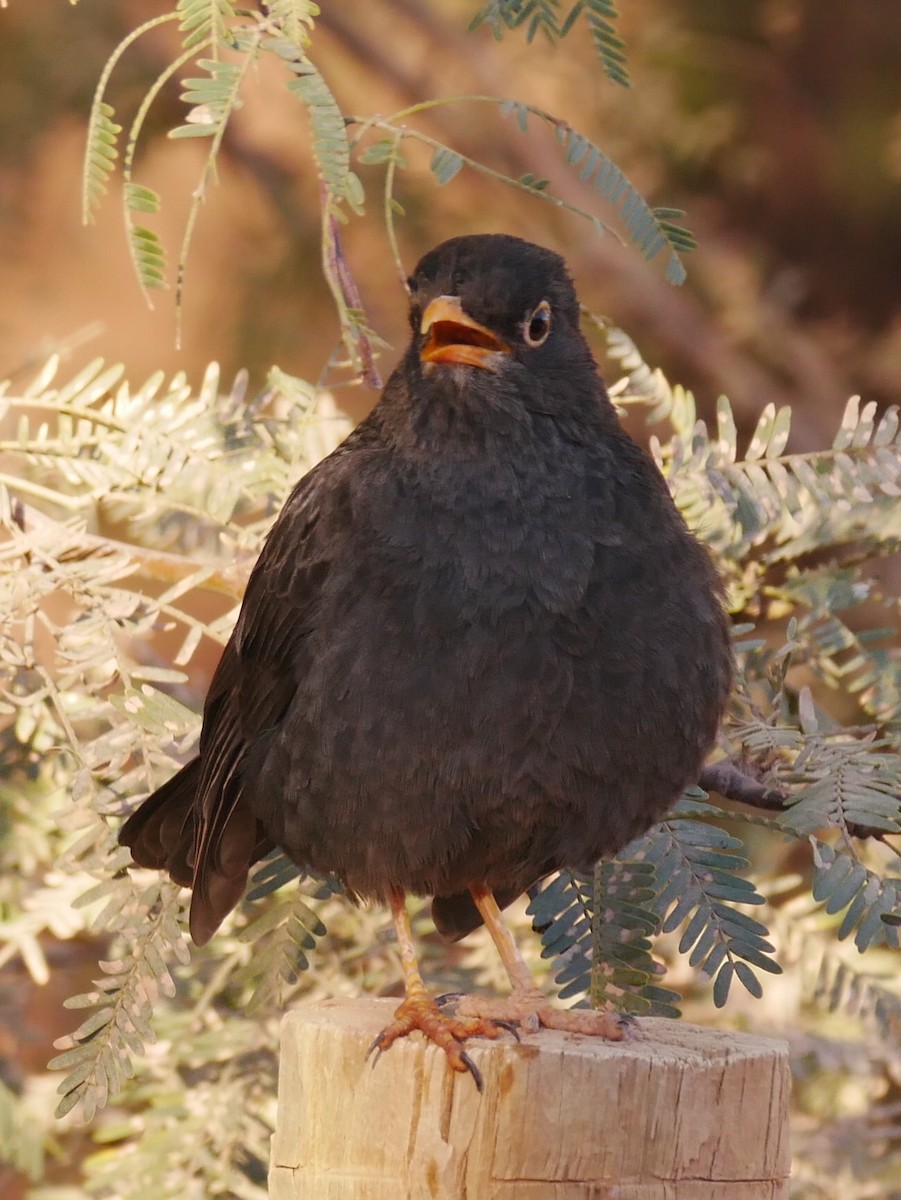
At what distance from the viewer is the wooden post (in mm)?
2113

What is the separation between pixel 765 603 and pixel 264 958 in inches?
62.8

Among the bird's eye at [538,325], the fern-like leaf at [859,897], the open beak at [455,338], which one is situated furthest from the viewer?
the bird's eye at [538,325]

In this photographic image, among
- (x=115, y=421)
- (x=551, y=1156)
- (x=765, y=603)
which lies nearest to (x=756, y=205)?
(x=765, y=603)

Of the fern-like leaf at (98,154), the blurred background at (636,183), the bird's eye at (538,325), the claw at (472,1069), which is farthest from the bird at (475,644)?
the blurred background at (636,183)

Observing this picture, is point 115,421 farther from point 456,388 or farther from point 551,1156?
point 551,1156

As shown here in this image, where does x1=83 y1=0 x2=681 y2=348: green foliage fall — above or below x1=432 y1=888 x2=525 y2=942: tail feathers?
above

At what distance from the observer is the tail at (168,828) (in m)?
3.08

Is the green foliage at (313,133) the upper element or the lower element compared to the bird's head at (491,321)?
upper

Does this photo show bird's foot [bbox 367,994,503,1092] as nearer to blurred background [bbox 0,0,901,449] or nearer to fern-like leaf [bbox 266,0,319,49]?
fern-like leaf [bbox 266,0,319,49]

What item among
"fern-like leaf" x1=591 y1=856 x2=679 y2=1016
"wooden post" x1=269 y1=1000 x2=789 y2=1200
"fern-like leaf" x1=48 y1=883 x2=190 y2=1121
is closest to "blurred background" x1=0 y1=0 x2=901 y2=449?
"fern-like leaf" x1=48 y1=883 x2=190 y2=1121

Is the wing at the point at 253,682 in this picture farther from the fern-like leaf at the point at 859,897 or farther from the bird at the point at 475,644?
the fern-like leaf at the point at 859,897

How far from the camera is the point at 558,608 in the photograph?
2.60m

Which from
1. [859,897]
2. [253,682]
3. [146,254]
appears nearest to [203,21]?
[146,254]

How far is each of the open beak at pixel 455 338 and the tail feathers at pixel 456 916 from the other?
1.16 meters
